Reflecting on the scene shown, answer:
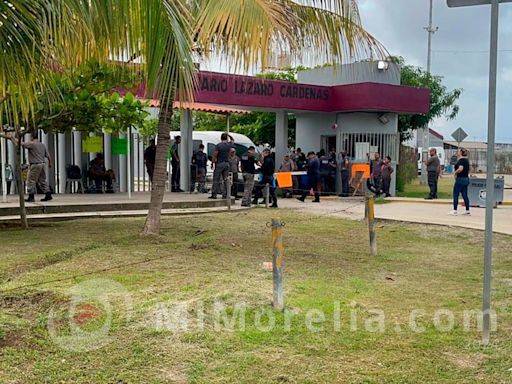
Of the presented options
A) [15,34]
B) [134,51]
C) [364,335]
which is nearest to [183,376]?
[364,335]

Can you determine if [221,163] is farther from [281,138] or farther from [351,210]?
[281,138]

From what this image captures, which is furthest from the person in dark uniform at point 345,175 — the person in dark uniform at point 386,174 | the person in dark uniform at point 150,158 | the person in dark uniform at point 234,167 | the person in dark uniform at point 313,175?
the person in dark uniform at point 150,158

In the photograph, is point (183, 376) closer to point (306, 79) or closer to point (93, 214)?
point (93, 214)

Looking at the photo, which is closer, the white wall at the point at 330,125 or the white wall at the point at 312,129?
the white wall at the point at 330,125

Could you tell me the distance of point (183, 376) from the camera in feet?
12.7

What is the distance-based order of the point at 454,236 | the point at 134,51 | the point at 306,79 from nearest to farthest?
the point at 134,51, the point at 454,236, the point at 306,79

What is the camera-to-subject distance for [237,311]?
5242mm

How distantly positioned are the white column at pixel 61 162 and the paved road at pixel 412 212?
20.5ft

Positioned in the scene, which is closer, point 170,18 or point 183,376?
point 183,376

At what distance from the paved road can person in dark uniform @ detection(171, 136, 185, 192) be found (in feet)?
Answer: 10.7

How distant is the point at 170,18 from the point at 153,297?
10.2 ft

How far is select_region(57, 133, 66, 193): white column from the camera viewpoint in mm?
16297

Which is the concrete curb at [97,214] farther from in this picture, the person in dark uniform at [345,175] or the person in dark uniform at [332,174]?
the person in dark uniform at [345,175]

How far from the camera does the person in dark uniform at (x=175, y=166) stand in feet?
56.9
